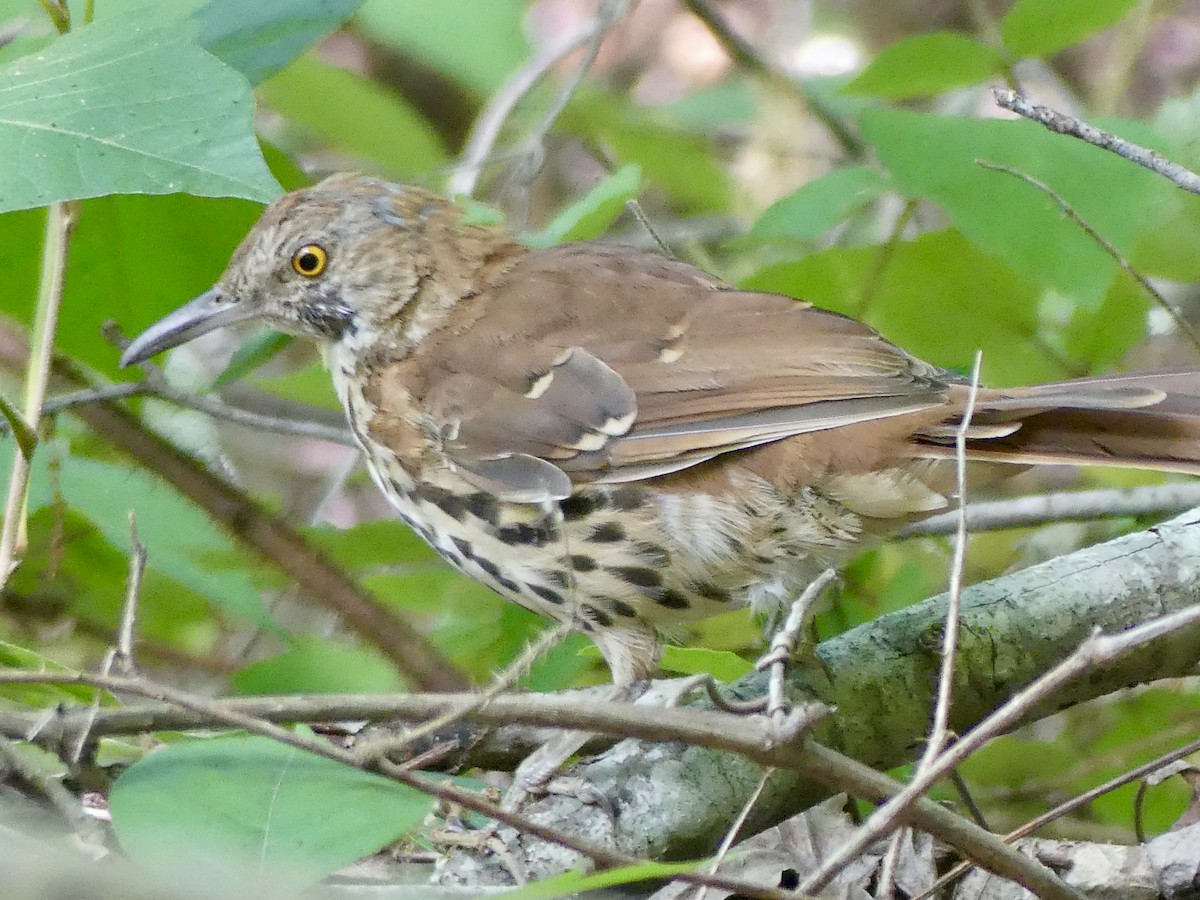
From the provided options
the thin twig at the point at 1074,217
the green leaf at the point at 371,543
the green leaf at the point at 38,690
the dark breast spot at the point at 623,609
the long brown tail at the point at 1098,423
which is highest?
the thin twig at the point at 1074,217

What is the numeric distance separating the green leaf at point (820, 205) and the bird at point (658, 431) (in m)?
0.13

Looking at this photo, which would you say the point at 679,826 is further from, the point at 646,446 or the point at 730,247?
the point at 730,247

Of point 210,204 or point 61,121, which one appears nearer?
point 61,121

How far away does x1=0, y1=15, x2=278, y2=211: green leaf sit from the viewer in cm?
160

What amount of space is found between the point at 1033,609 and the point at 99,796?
141 centimetres

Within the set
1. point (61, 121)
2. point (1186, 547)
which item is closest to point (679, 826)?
point (1186, 547)

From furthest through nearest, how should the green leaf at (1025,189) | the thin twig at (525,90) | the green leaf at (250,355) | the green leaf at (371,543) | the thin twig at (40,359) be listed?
1. the thin twig at (525,90)
2. the green leaf at (371,543)
3. the green leaf at (250,355)
4. the green leaf at (1025,189)
5. the thin twig at (40,359)

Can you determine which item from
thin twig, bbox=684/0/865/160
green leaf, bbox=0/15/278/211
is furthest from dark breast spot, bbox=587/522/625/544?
thin twig, bbox=684/0/865/160

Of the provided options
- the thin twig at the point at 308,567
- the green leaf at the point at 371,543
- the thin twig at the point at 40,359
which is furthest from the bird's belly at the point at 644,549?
the thin twig at the point at 40,359

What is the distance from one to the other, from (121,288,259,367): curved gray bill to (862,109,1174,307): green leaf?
1.26m

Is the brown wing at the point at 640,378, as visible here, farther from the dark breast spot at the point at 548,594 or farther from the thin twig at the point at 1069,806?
the thin twig at the point at 1069,806

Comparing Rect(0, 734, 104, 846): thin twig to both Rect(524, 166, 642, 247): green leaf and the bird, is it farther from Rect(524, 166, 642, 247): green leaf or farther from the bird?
Rect(524, 166, 642, 247): green leaf

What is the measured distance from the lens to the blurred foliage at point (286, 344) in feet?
5.24

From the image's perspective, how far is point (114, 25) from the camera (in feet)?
5.88
